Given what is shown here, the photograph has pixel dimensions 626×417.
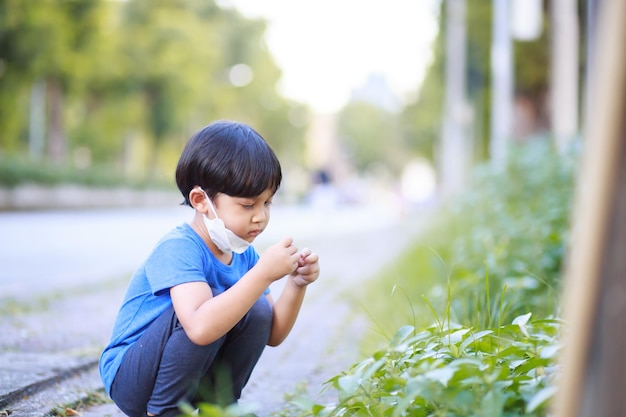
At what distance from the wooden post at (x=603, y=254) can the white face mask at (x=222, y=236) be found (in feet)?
4.08

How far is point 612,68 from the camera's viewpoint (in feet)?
3.79

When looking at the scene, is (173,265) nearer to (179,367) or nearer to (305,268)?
(179,367)

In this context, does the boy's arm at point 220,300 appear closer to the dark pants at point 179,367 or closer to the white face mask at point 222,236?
the dark pants at point 179,367

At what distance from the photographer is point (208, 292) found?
2.19 metres

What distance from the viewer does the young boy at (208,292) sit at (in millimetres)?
2158

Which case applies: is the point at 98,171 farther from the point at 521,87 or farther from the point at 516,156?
the point at 516,156

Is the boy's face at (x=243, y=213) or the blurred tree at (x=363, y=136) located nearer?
the boy's face at (x=243, y=213)

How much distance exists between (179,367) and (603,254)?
1315 millimetres

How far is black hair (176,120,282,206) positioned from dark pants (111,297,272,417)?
0.37 meters

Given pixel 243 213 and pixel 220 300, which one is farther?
pixel 243 213

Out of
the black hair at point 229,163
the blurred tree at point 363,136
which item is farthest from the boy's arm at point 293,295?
the blurred tree at point 363,136

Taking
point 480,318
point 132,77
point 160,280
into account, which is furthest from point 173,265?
point 132,77

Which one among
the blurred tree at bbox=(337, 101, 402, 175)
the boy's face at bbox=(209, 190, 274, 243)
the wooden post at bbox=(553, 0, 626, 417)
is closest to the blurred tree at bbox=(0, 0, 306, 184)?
the boy's face at bbox=(209, 190, 274, 243)

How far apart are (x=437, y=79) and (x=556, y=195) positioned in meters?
26.0
